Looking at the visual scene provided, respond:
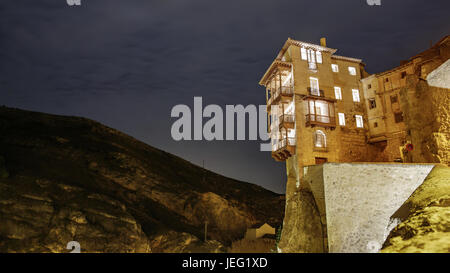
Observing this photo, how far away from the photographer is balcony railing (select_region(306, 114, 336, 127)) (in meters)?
29.5

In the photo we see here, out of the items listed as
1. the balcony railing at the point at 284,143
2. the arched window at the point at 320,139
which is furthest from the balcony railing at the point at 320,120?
the balcony railing at the point at 284,143

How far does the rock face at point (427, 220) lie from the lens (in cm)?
973

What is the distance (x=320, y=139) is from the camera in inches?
1184

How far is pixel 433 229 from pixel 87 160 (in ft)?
179

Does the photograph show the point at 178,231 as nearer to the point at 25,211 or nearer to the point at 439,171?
the point at 25,211

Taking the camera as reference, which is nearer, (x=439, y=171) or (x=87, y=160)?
(x=439, y=171)

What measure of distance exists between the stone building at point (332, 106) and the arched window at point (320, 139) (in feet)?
0.07

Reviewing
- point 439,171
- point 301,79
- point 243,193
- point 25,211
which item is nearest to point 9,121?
point 25,211

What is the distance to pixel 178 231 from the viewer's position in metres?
44.3

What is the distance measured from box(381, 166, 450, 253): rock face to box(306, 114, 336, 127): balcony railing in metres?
13.0

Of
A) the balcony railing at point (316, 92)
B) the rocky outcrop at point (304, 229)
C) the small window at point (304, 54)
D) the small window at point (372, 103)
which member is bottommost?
the rocky outcrop at point (304, 229)

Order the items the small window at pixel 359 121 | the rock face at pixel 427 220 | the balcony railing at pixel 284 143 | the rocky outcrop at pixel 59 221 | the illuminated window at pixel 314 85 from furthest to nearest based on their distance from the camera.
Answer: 1. the small window at pixel 359 121
2. the rocky outcrop at pixel 59 221
3. the illuminated window at pixel 314 85
4. the balcony railing at pixel 284 143
5. the rock face at pixel 427 220

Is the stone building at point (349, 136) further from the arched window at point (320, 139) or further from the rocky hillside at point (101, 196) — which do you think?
the rocky hillside at point (101, 196)

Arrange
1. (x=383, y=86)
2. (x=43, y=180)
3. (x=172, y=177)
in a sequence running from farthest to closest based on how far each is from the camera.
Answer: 1. (x=172, y=177)
2. (x=43, y=180)
3. (x=383, y=86)
